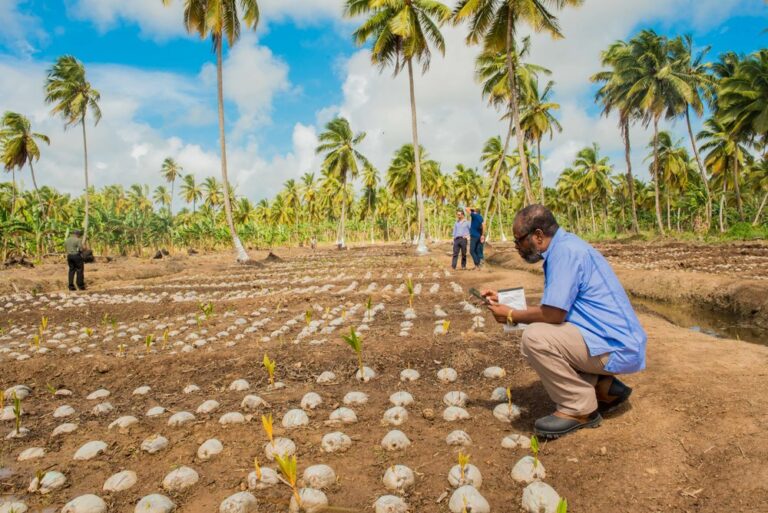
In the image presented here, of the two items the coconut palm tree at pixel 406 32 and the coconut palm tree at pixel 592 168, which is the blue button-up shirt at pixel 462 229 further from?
the coconut palm tree at pixel 592 168

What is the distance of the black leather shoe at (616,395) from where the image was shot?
246 centimetres

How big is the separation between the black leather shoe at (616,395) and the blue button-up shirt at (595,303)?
242mm

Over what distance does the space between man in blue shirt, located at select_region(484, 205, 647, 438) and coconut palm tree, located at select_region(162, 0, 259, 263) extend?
16.4 meters

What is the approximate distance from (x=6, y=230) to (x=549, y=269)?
2729cm

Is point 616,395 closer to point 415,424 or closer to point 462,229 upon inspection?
point 415,424

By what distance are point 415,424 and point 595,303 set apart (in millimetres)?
1304

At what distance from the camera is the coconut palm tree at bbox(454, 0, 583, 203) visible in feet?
51.1

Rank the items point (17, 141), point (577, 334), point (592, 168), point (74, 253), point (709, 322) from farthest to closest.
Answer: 1. point (592, 168)
2. point (17, 141)
3. point (74, 253)
4. point (709, 322)
5. point (577, 334)

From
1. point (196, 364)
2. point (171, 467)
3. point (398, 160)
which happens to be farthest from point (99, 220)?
point (171, 467)

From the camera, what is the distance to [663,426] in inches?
87.9

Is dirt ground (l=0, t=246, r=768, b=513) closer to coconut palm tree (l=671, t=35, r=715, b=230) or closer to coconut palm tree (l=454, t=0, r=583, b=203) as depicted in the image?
coconut palm tree (l=454, t=0, r=583, b=203)

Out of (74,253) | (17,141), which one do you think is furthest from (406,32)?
(17,141)

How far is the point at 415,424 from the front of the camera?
263 centimetres

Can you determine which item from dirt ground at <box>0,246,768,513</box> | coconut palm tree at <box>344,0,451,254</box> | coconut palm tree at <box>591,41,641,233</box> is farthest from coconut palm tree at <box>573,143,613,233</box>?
dirt ground at <box>0,246,768,513</box>
